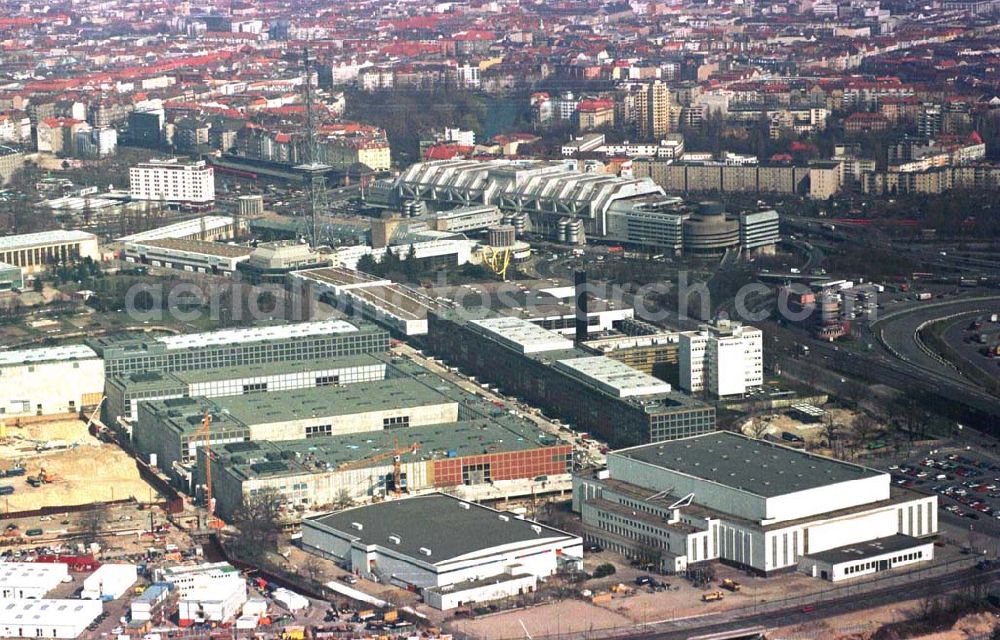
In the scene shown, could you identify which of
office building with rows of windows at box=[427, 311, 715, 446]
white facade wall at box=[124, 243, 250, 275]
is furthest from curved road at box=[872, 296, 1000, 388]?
white facade wall at box=[124, 243, 250, 275]

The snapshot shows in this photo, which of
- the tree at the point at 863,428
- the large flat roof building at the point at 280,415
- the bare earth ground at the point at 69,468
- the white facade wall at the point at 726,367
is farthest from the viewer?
the white facade wall at the point at 726,367

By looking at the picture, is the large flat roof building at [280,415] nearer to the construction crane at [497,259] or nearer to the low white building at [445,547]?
the low white building at [445,547]

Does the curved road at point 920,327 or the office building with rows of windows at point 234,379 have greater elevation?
the office building with rows of windows at point 234,379

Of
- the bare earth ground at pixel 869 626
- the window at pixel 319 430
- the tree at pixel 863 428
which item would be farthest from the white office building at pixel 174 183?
the bare earth ground at pixel 869 626

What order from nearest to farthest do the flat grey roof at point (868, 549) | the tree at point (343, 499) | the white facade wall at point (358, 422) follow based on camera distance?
1. the flat grey roof at point (868, 549)
2. the tree at point (343, 499)
3. the white facade wall at point (358, 422)

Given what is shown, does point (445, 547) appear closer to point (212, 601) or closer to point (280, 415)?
A: point (212, 601)

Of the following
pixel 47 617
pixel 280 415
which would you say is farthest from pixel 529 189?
pixel 47 617

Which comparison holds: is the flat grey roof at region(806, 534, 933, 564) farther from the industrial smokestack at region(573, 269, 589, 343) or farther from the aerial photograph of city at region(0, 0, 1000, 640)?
the industrial smokestack at region(573, 269, 589, 343)
